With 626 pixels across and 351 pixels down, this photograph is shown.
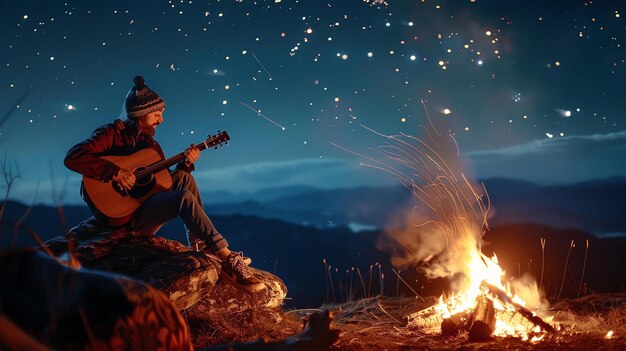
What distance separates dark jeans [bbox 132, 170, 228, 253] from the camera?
5.59 meters

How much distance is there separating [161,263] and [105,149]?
1329mm

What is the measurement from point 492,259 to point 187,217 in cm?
325

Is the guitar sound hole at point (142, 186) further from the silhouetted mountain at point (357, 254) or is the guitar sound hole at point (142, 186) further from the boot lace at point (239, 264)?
the silhouetted mountain at point (357, 254)

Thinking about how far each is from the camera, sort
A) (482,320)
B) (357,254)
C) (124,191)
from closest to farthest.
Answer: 1. (482,320)
2. (124,191)
3. (357,254)

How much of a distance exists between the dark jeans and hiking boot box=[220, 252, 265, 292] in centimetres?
21

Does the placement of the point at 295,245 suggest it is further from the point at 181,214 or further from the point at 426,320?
the point at 181,214

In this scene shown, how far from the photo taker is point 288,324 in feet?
20.0

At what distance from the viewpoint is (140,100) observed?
5.95 metres

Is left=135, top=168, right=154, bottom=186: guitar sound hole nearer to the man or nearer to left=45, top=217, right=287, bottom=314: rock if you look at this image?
the man

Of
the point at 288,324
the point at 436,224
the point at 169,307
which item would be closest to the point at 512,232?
the point at 436,224

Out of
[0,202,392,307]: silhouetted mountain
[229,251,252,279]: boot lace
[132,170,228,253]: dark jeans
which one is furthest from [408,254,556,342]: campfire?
[0,202,392,307]: silhouetted mountain

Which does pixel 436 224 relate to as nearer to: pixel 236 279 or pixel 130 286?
pixel 236 279

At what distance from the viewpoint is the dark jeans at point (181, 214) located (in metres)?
5.59

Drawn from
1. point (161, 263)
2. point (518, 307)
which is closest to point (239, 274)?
point (161, 263)
